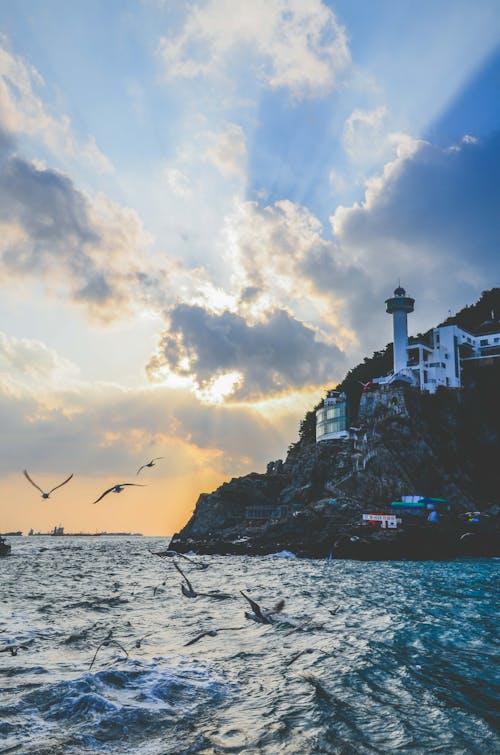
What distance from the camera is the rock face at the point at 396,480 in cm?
7294

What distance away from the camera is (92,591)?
3584 cm

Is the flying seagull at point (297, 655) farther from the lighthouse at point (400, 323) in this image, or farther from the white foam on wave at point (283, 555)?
the lighthouse at point (400, 323)

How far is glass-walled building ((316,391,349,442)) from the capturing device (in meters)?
108

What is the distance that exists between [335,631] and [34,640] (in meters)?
11.2

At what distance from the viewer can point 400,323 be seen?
103812 millimetres

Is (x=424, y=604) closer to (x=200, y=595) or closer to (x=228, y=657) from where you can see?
(x=200, y=595)

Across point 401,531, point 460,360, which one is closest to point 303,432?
point 460,360

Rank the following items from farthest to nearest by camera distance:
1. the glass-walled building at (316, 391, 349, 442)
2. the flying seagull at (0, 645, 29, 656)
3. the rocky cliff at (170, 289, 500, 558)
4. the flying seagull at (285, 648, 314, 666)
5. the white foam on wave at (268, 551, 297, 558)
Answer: the glass-walled building at (316, 391, 349, 442)
the white foam on wave at (268, 551, 297, 558)
the rocky cliff at (170, 289, 500, 558)
the flying seagull at (0, 645, 29, 656)
the flying seagull at (285, 648, 314, 666)

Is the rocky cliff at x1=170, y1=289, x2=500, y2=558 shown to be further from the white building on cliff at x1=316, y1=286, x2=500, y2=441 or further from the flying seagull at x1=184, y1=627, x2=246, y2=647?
the flying seagull at x1=184, y1=627, x2=246, y2=647

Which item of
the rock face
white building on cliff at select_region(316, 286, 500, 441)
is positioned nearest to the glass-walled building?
white building on cliff at select_region(316, 286, 500, 441)

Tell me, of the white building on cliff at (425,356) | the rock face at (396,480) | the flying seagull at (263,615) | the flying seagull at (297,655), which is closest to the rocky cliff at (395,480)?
the rock face at (396,480)

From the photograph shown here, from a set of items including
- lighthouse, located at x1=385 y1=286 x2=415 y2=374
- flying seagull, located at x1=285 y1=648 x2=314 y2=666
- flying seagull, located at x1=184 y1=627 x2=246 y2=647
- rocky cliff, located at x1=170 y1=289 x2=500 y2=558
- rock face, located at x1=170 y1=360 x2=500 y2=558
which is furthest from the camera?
lighthouse, located at x1=385 y1=286 x2=415 y2=374

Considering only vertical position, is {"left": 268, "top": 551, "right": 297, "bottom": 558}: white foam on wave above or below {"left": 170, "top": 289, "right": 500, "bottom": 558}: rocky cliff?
below

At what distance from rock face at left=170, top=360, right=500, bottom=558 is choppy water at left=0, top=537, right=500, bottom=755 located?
46689mm
